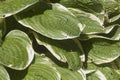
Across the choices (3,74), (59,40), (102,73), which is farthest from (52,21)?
(102,73)

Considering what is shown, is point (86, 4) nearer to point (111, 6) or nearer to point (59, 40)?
point (111, 6)

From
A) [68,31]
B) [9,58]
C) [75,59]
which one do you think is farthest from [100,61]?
[9,58]

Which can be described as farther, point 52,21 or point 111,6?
point 111,6

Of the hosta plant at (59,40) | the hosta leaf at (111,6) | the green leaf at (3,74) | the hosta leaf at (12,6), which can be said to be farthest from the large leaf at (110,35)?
the green leaf at (3,74)

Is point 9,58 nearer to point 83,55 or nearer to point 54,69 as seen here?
point 54,69

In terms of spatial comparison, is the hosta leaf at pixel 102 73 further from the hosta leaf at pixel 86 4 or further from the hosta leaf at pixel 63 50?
the hosta leaf at pixel 86 4

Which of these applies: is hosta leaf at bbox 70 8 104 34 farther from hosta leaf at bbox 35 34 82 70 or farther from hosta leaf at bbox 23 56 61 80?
hosta leaf at bbox 23 56 61 80
